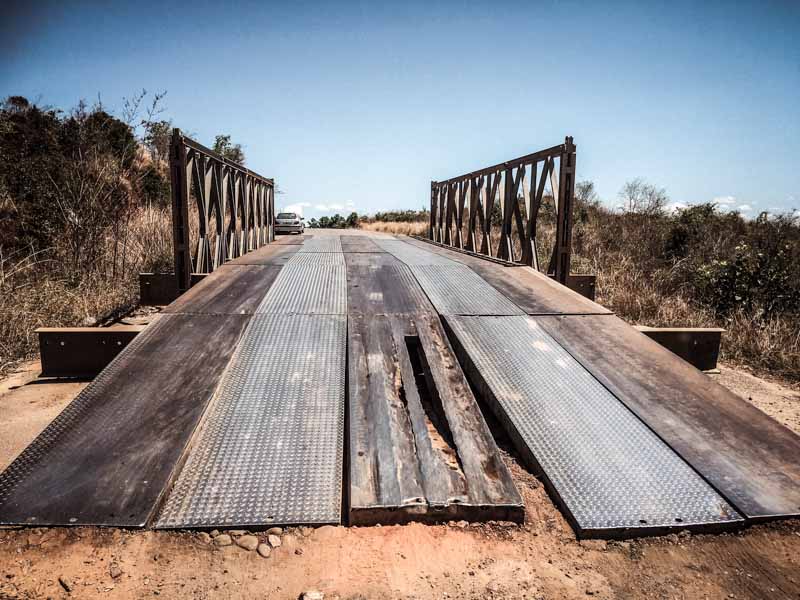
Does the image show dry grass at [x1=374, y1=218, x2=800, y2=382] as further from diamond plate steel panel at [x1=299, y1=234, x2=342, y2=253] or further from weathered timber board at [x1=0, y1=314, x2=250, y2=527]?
weathered timber board at [x1=0, y1=314, x2=250, y2=527]

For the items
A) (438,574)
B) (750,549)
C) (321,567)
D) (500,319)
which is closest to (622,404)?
(750,549)

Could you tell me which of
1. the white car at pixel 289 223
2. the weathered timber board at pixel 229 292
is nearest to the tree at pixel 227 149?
the white car at pixel 289 223

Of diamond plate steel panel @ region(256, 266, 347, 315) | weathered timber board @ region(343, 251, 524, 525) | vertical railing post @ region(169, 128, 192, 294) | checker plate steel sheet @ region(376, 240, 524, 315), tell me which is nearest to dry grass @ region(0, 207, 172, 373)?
vertical railing post @ region(169, 128, 192, 294)

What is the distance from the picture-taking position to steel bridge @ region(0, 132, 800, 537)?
2469 mm

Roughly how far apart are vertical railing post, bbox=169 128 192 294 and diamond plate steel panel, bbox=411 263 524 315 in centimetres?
270

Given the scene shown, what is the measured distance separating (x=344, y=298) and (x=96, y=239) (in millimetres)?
5172

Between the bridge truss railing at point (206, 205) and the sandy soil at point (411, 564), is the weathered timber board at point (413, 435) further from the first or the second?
the bridge truss railing at point (206, 205)

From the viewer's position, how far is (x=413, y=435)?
292 centimetres

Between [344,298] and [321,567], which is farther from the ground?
[344,298]

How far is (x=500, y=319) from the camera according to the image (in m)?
4.45

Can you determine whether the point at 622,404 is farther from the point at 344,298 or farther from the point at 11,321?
the point at 11,321

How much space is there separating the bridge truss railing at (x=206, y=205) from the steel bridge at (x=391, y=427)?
95 centimetres

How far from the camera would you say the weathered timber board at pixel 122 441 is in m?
2.38

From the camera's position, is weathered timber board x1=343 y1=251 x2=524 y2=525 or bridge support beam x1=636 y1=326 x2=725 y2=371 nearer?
weathered timber board x1=343 y1=251 x2=524 y2=525
